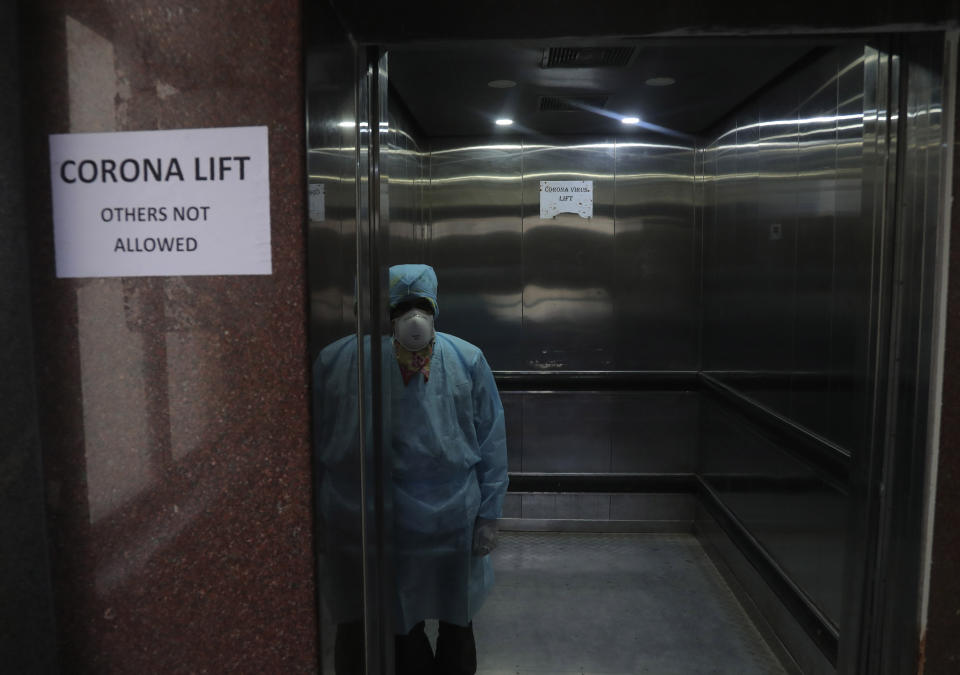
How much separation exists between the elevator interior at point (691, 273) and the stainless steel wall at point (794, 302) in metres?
0.02

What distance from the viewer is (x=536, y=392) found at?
4.85 m

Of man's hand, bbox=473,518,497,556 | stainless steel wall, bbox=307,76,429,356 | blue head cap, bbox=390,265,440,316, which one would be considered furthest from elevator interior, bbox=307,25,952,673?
man's hand, bbox=473,518,497,556

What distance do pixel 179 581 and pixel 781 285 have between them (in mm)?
2960

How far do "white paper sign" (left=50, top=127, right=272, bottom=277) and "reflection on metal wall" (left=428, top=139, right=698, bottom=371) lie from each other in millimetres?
3430


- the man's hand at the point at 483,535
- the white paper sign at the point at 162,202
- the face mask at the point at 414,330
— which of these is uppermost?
the white paper sign at the point at 162,202

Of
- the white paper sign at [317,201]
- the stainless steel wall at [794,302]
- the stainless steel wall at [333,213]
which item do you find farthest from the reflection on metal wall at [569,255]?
the white paper sign at [317,201]

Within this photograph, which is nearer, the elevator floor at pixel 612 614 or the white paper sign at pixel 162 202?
the white paper sign at pixel 162 202

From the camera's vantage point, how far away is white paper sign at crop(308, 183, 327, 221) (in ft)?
4.62

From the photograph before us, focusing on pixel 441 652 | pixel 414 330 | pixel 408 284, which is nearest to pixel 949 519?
pixel 414 330

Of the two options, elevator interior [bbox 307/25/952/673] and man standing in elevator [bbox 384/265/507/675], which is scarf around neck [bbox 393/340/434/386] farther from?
elevator interior [bbox 307/25/952/673]

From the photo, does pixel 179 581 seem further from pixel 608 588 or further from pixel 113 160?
pixel 608 588

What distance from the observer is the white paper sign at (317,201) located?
1409 millimetres

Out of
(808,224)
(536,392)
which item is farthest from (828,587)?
(536,392)

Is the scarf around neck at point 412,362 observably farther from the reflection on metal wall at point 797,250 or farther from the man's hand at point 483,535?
the reflection on metal wall at point 797,250
